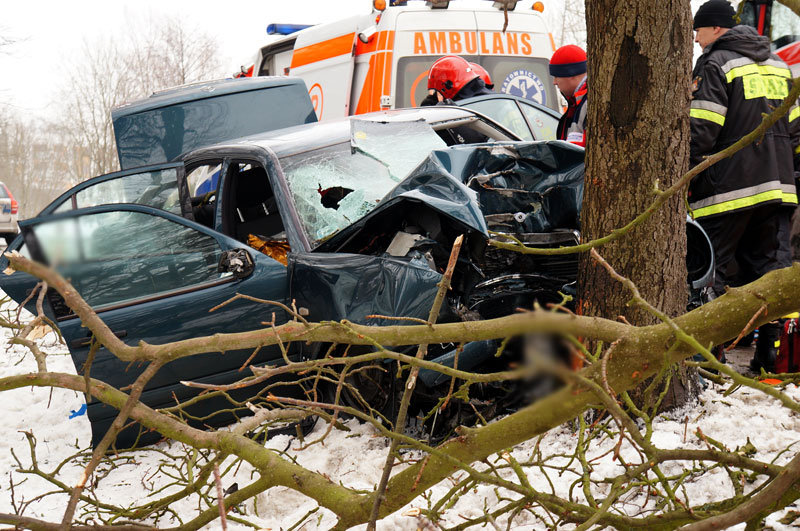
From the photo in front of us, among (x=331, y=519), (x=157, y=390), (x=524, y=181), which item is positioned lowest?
(x=331, y=519)

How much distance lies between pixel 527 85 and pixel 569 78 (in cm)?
265

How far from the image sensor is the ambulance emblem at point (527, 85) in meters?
8.21

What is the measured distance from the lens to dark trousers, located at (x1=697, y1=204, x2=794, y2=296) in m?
4.11

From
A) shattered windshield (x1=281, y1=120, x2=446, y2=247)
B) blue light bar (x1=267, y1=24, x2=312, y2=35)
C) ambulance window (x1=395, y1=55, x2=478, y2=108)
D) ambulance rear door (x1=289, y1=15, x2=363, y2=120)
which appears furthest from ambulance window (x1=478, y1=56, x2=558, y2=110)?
shattered windshield (x1=281, y1=120, x2=446, y2=247)

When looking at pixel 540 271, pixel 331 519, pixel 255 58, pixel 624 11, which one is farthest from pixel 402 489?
pixel 255 58

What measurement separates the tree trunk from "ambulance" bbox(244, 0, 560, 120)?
191 inches

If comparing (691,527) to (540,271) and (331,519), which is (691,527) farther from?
→ (540,271)

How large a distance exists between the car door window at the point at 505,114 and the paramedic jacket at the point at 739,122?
171 cm

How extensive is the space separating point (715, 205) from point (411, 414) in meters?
2.13

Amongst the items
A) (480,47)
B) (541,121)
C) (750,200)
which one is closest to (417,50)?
(480,47)

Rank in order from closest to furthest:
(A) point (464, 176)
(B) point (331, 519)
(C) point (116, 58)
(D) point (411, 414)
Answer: (B) point (331, 519) < (D) point (411, 414) < (A) point (464, 176) < (C) point (116, 58)

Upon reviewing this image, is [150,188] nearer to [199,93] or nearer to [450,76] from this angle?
[199,93]

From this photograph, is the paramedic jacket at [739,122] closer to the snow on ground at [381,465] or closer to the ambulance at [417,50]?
the snow on ground at [381,465]

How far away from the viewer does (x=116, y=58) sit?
2339 cm
